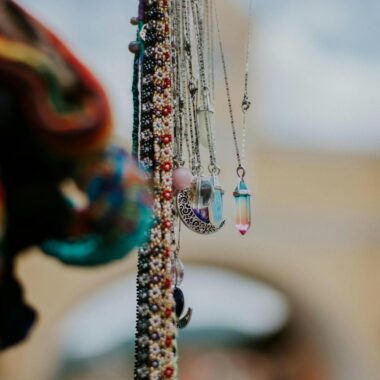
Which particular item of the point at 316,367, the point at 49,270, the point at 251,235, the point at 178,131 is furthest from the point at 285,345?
the point at 178,131

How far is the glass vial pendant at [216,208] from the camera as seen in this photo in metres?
0.79

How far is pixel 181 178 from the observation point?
712 mm

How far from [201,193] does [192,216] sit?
0.08 feet

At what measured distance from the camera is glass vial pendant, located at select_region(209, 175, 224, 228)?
79 centimetres

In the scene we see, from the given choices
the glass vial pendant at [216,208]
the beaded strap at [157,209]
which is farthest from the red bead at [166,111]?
the glass vial pendant at [216,208]

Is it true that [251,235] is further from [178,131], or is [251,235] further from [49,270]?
[178,131]

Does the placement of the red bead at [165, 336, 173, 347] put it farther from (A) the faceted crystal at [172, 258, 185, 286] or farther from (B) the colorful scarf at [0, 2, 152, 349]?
(B) the colorful scarf at [0, 2, 152, 349]

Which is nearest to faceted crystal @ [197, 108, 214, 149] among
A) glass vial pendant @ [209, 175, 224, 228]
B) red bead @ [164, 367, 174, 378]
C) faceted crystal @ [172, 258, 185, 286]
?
glass vial pendant @ [209, 175, 224, 228]

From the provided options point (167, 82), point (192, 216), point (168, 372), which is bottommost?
point (168, 372)

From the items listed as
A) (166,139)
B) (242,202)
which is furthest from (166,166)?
(242,202)

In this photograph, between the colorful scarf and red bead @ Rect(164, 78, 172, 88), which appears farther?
red bead @ Rect(164, 78, 172, 88)

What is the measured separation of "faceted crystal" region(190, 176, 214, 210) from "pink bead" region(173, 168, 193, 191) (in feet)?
0.17

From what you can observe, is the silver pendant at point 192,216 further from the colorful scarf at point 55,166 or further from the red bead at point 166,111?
the colorful scarf at point 55,166

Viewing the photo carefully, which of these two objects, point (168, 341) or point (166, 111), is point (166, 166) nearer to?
point (166, 111)
